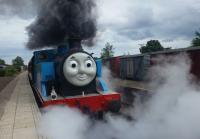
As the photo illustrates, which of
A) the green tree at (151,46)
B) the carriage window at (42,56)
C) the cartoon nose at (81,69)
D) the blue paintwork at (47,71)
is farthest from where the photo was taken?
the green tree at (151,46)

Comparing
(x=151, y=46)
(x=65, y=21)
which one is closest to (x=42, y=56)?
(x=65, y=21)

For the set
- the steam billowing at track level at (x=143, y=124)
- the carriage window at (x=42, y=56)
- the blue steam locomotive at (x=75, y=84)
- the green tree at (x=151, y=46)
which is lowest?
the steam billowing at track level at (x=143, y=124)

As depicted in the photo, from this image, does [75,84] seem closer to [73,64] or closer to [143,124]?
[73,64]

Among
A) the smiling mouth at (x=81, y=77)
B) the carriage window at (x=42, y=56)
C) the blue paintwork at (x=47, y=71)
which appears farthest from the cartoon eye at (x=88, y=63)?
the carriage window at (x=42, y=56)

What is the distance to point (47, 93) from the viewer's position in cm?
774

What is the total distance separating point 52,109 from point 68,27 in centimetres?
296

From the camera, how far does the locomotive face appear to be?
284 inches

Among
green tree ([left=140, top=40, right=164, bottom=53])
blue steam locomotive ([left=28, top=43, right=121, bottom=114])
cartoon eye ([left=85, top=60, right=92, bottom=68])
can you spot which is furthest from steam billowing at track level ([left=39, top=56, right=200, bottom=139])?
green tree ([left=140, top=40, right=164, bottom=53])

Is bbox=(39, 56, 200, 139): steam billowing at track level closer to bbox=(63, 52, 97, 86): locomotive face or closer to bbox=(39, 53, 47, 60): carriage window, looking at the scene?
bbox=(63, 52, 97, 86): locomotive face

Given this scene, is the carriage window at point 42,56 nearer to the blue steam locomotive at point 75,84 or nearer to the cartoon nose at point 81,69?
the blue steam locomotive at point 75,84

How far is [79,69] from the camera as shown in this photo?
24.0 feet

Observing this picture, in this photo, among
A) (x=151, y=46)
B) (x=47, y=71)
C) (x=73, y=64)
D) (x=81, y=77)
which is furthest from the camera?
(x=151, y=46)

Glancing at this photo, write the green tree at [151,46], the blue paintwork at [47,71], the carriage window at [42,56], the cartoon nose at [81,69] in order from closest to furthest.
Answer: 1. the cartoon nose at [81,69]
2. the blue paintwork at [47,71]
3. the carriage window at [42,56]
4. the green tree at [151,46]

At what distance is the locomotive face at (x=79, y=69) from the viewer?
284 inches
